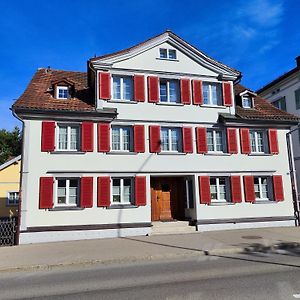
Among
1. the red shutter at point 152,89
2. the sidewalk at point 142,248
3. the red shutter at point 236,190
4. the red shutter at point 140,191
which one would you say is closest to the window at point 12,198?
the sidewalk at point 142,248

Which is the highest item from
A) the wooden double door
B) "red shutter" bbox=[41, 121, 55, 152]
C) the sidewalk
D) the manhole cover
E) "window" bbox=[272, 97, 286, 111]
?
"window" bbox=[272, 97, 286, 111]

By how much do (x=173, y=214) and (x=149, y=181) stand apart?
298 centimetres

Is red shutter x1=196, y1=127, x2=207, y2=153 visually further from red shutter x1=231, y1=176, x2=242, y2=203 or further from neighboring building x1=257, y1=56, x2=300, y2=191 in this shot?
neighboring building x1=257, y1=56, x2=300, y2=191

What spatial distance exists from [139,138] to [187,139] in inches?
110

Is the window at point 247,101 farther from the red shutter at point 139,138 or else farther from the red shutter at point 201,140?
the red shutter at point 139,138

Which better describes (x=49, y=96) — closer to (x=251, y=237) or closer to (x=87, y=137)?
(x=87, y=137)

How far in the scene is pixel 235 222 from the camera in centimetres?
1897

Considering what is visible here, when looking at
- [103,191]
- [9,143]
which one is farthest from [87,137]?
[9,143]

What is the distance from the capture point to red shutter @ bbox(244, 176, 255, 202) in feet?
63.8

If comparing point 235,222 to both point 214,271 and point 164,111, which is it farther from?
point 214,271

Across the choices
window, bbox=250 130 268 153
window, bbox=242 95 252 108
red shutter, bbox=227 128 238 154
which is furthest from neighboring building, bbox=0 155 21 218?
window, bbox=250 130 268 153

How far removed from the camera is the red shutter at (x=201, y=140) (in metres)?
19.2

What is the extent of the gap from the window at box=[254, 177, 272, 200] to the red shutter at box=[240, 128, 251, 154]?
6.00ft

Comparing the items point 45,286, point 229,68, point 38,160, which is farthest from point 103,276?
point 229,68
